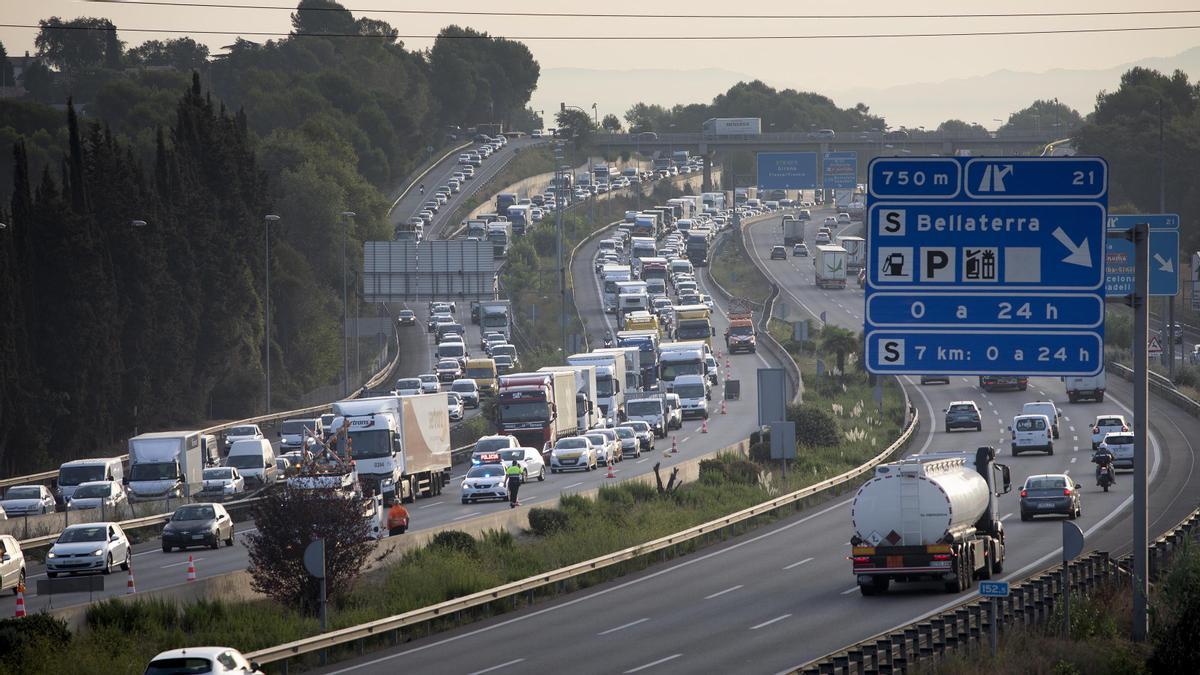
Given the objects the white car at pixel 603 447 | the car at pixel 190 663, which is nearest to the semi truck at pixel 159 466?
the white car at pixel 603 447

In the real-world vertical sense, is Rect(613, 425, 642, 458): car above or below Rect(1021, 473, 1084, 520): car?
below

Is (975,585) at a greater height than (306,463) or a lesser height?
lesser

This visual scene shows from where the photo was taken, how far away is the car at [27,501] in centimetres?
5044

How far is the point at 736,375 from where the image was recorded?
96938mm

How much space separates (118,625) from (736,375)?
236 ft

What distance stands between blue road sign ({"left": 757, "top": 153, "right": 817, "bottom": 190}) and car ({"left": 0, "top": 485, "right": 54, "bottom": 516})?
333 feet

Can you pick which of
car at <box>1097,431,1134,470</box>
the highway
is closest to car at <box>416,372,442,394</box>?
the highway

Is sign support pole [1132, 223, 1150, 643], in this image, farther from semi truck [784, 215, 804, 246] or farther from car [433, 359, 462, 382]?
semi truck [784, 215, 804, 246]

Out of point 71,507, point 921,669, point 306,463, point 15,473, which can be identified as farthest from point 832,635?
point 15,473

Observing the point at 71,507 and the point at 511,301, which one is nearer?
the point at 71,507

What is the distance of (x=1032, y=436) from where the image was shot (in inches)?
2430

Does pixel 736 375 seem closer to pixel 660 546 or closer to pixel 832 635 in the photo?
pixel 660 546

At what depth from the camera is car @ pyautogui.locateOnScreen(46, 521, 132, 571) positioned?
3816 centimetres

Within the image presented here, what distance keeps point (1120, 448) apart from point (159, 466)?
1236 inches
